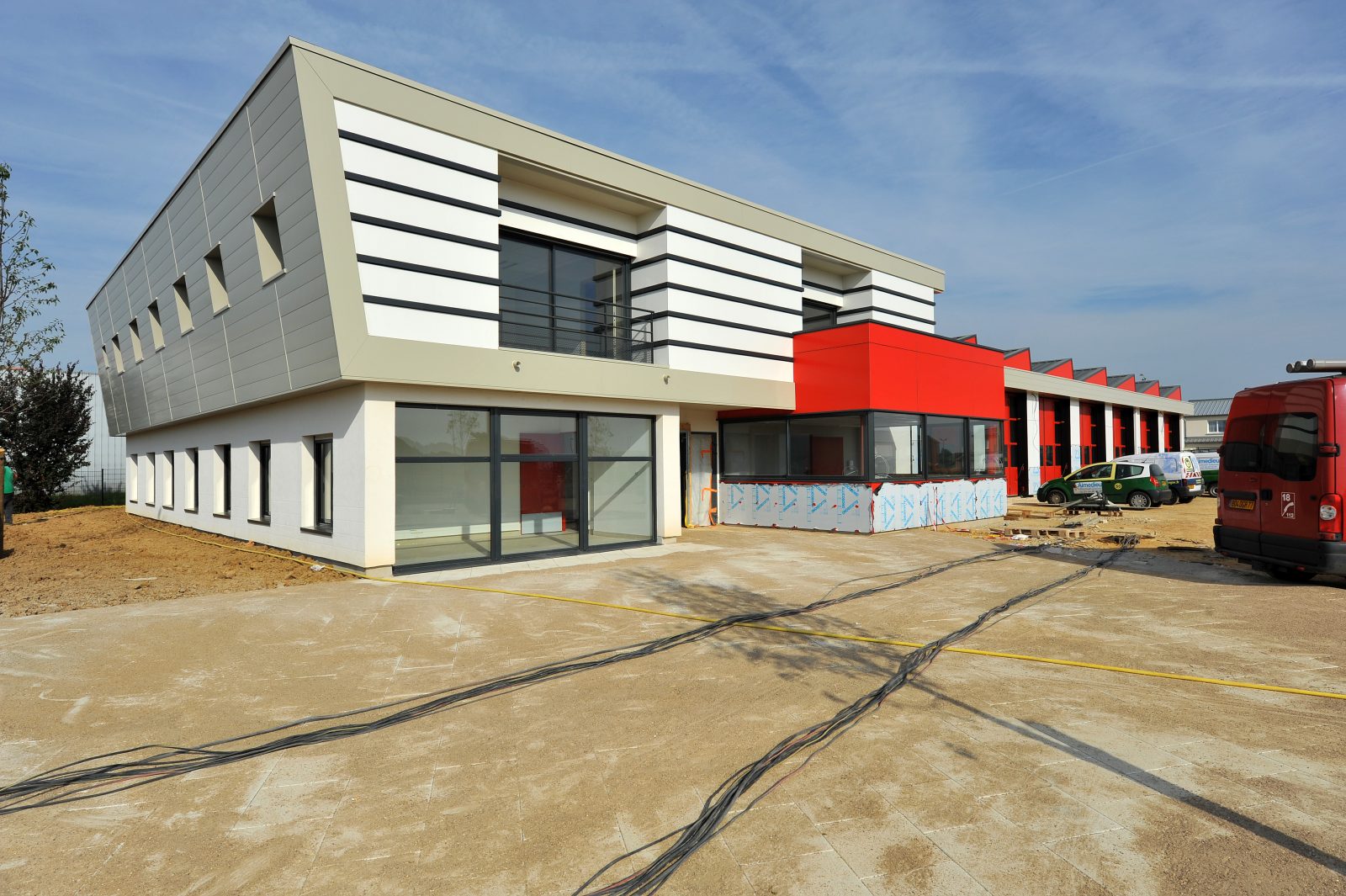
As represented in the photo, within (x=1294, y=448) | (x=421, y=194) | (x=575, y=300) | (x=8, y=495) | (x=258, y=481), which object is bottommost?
(x=8, y=495)

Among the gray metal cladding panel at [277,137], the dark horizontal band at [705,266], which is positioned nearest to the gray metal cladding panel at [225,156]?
the gray metal cladding panel at [277,137]

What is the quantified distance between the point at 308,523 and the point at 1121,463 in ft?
79.8

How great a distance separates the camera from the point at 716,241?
608 inches

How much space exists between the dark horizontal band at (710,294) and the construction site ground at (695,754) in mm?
8391

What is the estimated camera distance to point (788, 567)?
11.1 meters

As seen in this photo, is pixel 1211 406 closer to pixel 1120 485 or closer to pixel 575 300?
pixel 1120 485

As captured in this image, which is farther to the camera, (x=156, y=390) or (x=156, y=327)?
(x=156, y=390)

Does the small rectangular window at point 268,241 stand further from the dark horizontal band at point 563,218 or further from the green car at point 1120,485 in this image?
the green car at point 1120,485

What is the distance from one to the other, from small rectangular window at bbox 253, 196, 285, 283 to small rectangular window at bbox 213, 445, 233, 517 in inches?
258

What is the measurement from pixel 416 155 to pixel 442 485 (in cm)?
529

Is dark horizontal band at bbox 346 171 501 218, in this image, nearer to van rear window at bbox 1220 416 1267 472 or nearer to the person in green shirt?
van rear window at bbox 1220 416 1267 472

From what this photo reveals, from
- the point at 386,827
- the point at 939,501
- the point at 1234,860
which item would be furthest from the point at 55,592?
the point at 939,501

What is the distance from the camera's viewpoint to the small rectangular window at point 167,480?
20375 mm

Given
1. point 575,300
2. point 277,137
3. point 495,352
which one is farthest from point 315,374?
point 575,300
